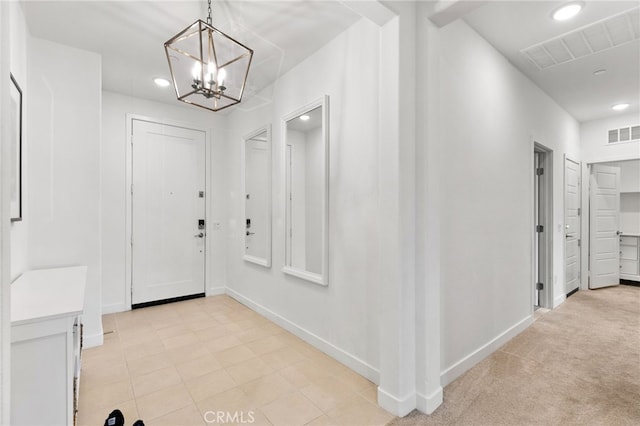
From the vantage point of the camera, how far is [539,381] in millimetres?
2293

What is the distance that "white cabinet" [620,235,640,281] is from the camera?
5334mm

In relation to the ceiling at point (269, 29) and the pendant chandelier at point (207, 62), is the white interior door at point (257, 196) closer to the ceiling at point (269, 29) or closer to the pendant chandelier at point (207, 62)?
the pendant chandelier at point (207, 62)

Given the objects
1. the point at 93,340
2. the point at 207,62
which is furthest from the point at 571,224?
the point at 93,340

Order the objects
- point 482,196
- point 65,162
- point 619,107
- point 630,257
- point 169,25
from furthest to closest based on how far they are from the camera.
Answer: point 630,257 → point 619,107 → point 65,162 → point 482,196 → point 169,25

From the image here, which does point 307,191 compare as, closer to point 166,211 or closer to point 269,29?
point 269,29

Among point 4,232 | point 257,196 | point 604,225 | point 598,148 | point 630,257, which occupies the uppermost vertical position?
point 598,148

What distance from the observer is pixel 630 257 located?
5414 millimetres

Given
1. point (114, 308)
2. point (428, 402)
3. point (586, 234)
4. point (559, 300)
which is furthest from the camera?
point (586, 234)

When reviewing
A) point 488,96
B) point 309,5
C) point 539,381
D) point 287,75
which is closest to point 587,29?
point 488,96

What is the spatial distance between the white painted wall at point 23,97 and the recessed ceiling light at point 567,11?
12.3ft

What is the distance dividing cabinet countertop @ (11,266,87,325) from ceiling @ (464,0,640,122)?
10.8 ft

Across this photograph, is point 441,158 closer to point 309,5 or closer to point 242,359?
point 309,5

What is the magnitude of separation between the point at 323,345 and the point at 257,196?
6.32 ft

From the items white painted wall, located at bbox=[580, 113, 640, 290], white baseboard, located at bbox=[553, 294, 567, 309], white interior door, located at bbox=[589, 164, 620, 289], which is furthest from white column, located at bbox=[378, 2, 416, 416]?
white interior door, located at bbox=[589, 164, 620, 289]
